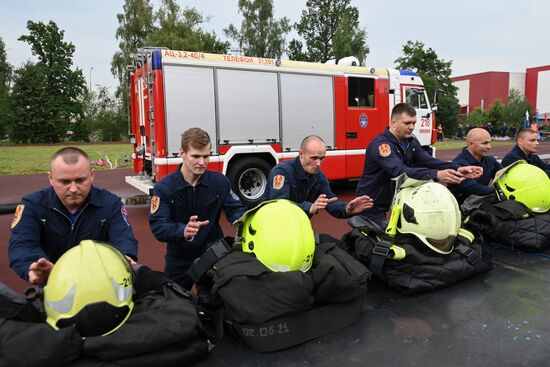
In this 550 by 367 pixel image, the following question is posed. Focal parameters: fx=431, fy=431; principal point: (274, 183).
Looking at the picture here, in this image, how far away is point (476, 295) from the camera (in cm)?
312

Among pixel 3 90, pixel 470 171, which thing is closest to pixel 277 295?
pixel 470 171

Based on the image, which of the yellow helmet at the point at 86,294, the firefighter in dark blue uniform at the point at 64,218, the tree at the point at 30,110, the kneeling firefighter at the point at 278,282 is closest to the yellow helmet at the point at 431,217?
the kneeling firefighter at the point at 278,282

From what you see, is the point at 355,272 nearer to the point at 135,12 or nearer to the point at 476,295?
the point at 476,295

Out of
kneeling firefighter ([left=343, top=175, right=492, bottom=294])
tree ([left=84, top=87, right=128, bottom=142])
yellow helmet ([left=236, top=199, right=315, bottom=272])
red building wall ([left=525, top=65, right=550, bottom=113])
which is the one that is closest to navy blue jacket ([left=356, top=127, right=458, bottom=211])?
kneeling firefighter ([left=343, top=175, right=492, bottom=294])

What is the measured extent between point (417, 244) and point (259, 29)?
132ft

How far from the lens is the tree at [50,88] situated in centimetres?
3925

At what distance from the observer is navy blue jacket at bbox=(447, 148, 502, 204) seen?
14.6ft

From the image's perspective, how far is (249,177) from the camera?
8844mm

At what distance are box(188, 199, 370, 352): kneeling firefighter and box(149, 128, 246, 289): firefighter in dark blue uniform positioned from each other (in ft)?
1.15

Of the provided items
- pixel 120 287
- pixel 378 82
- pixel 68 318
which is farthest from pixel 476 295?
pixel 378 82

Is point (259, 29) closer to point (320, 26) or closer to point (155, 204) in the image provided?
point (320, 26)

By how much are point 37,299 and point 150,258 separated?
3067mm

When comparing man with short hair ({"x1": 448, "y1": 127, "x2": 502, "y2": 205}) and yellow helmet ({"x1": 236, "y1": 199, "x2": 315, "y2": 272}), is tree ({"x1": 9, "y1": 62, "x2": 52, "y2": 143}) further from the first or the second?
yellow helmet ({"x1": 236, "y1": 199, "x2": 315, "y2": 272})

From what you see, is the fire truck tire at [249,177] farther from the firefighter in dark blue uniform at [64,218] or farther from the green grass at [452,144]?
the green grass at [452,144]
